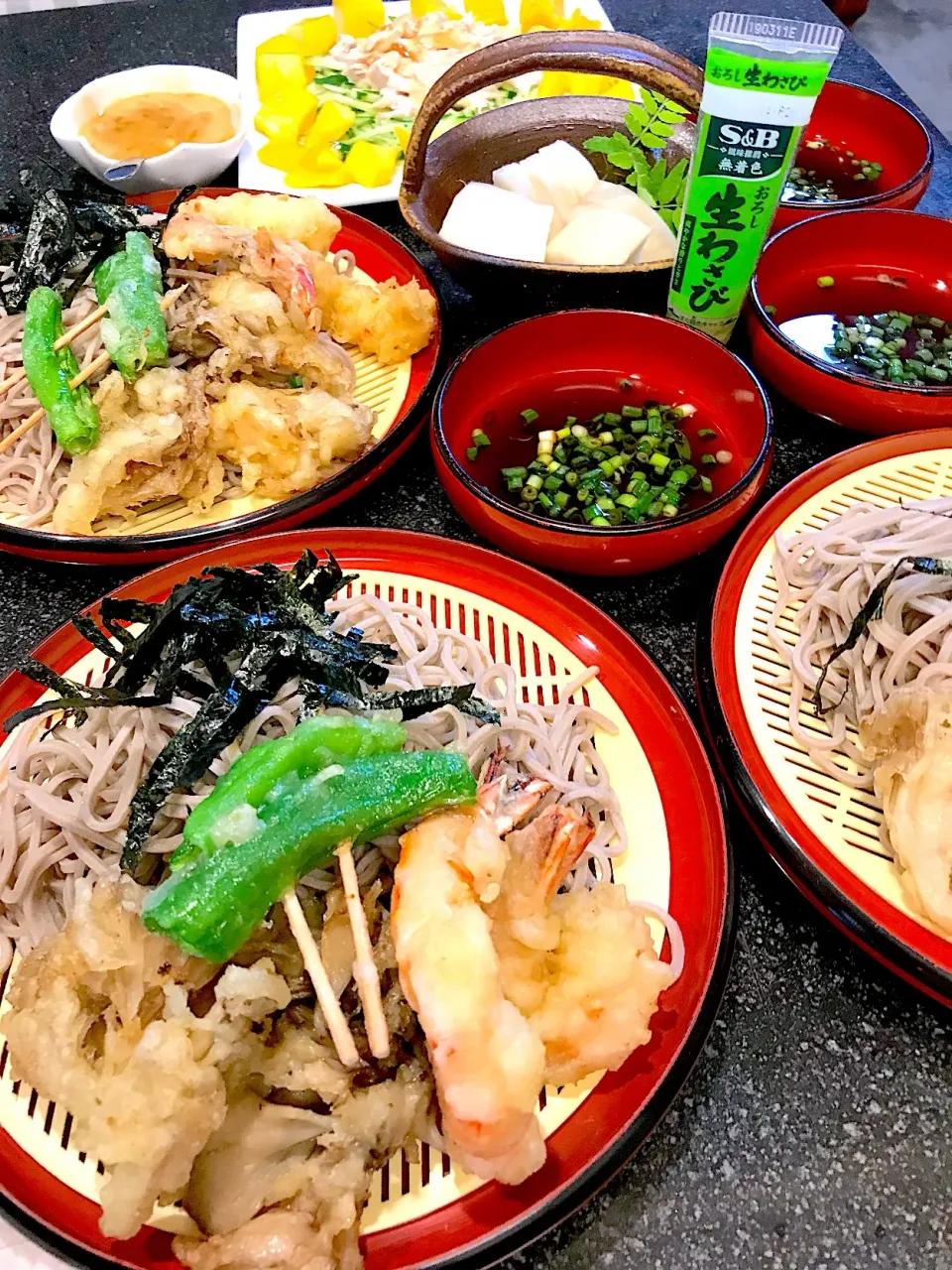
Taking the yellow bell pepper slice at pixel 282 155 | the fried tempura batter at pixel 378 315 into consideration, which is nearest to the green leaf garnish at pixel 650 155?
the fried tempura batter at pixel 378 315

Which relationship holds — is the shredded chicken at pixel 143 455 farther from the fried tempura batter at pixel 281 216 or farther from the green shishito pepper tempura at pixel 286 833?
the green shishito pepper tempura at pixel 286 833

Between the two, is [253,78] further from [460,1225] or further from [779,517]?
[460,1225]

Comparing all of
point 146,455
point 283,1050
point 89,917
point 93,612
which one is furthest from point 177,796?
point 146,455

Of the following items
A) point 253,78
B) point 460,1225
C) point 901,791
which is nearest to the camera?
point 460,1225

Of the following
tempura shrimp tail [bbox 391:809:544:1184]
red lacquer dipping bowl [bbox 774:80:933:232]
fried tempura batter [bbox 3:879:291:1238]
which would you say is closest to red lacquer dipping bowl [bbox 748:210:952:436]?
red lacquer dipping bowl [bbox 774:80:933:232]

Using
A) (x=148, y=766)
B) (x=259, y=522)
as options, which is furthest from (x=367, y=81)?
(x=148, y=766)

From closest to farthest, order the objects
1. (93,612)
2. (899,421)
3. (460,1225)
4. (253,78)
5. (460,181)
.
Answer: (460,1225)
(93,612)
(899,421)
(460,181)
(253,78)
